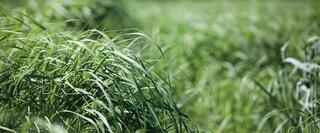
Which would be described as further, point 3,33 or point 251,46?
point 251,46

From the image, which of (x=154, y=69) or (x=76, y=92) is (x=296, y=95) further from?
(x=76, y=92)

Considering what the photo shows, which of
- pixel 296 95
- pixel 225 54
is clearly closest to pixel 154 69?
pixel 296 95

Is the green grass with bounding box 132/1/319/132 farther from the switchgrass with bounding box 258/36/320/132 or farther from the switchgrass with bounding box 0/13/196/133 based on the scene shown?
the switchgrass with bounding box 0/13/196/133

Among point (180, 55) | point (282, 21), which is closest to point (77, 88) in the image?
point (180, 55)

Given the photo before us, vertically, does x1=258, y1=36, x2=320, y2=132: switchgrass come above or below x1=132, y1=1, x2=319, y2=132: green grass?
below

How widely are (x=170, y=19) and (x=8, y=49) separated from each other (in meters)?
2.50

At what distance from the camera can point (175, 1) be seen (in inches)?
317

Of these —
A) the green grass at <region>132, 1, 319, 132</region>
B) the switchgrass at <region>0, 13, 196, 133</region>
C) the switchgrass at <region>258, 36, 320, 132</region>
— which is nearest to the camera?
the switchgrass at <region>0, 13, 196, 133</region>

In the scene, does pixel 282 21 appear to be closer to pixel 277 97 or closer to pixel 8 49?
pixel 277 97

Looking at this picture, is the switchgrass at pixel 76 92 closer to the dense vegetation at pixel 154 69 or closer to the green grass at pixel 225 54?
the dense vegetation at pixel 154 69

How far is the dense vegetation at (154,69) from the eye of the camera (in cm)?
180

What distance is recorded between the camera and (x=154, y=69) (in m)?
2.58

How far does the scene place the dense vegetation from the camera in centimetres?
180

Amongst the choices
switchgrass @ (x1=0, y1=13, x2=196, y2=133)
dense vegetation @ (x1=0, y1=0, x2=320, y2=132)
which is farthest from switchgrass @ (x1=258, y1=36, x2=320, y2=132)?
switchgrass @ (x1=0, y1=13, x2=196, y2=133)
